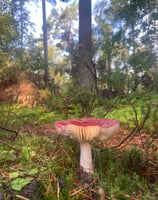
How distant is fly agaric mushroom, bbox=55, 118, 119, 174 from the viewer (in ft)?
4.05

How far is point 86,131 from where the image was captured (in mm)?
1239

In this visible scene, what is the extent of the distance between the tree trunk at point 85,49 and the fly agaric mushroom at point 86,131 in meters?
5.27

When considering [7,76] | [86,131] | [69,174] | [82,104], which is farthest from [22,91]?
[86,131]

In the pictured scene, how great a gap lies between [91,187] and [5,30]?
671 cm

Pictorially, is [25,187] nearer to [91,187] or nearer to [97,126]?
[91,187]

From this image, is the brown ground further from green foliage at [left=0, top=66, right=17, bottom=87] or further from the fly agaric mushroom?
the fly agaric mushroom

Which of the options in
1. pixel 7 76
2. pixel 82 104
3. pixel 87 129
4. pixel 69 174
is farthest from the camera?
pixel 7 76

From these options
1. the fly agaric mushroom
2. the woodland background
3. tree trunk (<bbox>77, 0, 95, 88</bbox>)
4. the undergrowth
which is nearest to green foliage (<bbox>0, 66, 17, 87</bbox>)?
the woodland background

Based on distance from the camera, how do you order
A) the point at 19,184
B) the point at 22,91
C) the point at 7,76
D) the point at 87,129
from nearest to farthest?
the point at 19,184, the point at 87,129, the point at 22,91, the point at 7,76

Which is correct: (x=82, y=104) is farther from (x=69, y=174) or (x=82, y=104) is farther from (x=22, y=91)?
(x=22, y=91)

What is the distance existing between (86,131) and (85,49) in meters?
5.99

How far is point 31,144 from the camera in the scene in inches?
83.7

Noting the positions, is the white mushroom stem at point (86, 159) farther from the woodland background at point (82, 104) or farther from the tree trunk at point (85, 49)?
the tree trunk at point (85, 49)

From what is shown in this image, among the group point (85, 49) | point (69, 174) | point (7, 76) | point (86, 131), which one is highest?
point (85, 49)
